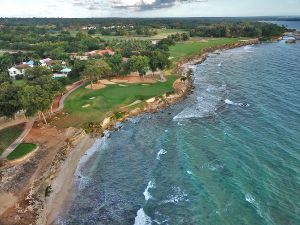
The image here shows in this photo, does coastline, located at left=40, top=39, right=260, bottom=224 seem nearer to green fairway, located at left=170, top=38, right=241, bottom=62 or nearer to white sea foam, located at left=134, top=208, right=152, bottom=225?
green fairway, located at left=170, top=38, right=241, bottom=62

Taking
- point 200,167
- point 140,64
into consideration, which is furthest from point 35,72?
point 200,167

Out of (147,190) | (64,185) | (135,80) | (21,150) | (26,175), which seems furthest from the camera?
(135,80)

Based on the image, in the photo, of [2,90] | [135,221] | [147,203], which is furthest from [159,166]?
[2,90]

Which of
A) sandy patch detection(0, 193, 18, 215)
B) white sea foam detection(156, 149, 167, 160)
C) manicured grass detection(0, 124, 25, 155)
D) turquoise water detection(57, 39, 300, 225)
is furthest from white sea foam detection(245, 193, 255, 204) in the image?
manicured grass detection(0, 124, 25, 155)

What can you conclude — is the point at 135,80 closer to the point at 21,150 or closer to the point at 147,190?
the point at 21,150

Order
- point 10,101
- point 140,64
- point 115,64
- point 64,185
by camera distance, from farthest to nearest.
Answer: point 115,64 → point 140,64 → point 10,101 → point 64,185

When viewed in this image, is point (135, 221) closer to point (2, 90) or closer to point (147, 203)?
point (147, 203)
